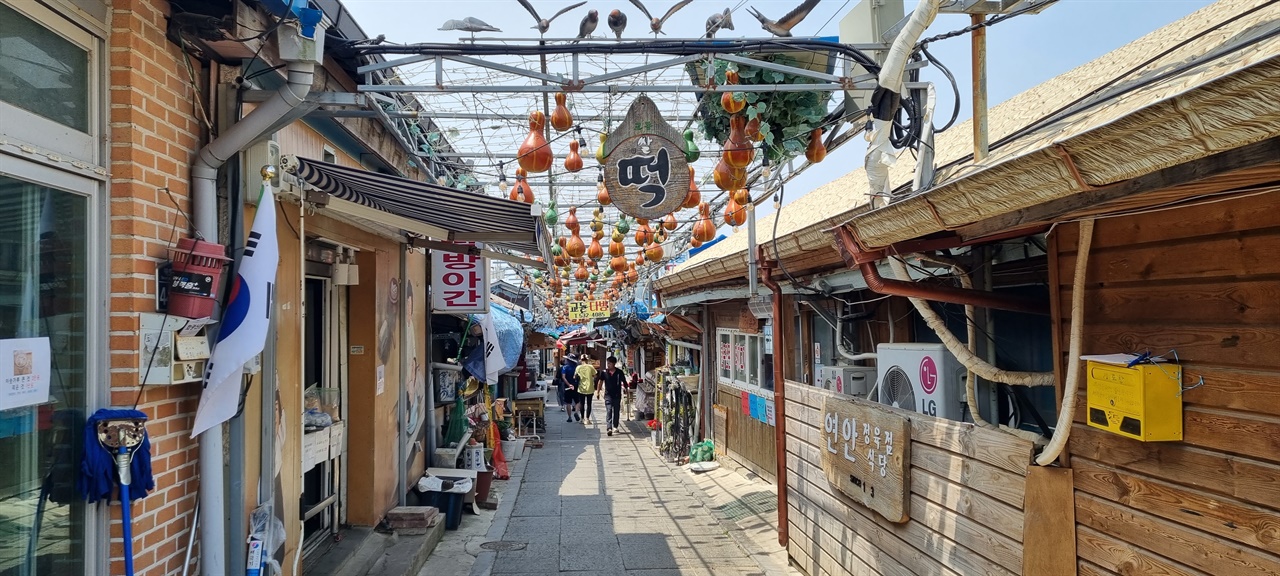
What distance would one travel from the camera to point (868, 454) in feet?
18.3

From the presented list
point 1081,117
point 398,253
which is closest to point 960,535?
point 1081,117

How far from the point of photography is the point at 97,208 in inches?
132

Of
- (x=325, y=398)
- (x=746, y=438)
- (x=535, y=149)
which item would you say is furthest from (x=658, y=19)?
(x=746, y=438)

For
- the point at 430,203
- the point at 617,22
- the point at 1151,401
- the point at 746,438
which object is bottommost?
the point at 746,438

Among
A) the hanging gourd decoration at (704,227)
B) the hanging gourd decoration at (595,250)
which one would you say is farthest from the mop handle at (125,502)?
the hanging gourd decoration at (595,250)

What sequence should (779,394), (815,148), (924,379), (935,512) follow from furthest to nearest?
1. (779,394)
2. (815,148)
3. (924,379)
4. (935,512)

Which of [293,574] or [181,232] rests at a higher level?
[181,232]

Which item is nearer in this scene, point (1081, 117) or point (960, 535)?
point (1081, 117)

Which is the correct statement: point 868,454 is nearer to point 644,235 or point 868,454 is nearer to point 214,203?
point 214,203

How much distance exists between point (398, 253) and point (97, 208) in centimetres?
567

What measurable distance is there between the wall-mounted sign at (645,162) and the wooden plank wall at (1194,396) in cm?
328

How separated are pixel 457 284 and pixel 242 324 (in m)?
7.09

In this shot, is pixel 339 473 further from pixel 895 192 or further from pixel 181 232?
pixel 895 192

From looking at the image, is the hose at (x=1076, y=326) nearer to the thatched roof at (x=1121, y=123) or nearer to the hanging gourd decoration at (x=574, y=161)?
the thatched roof at (x=1121, y=123)
